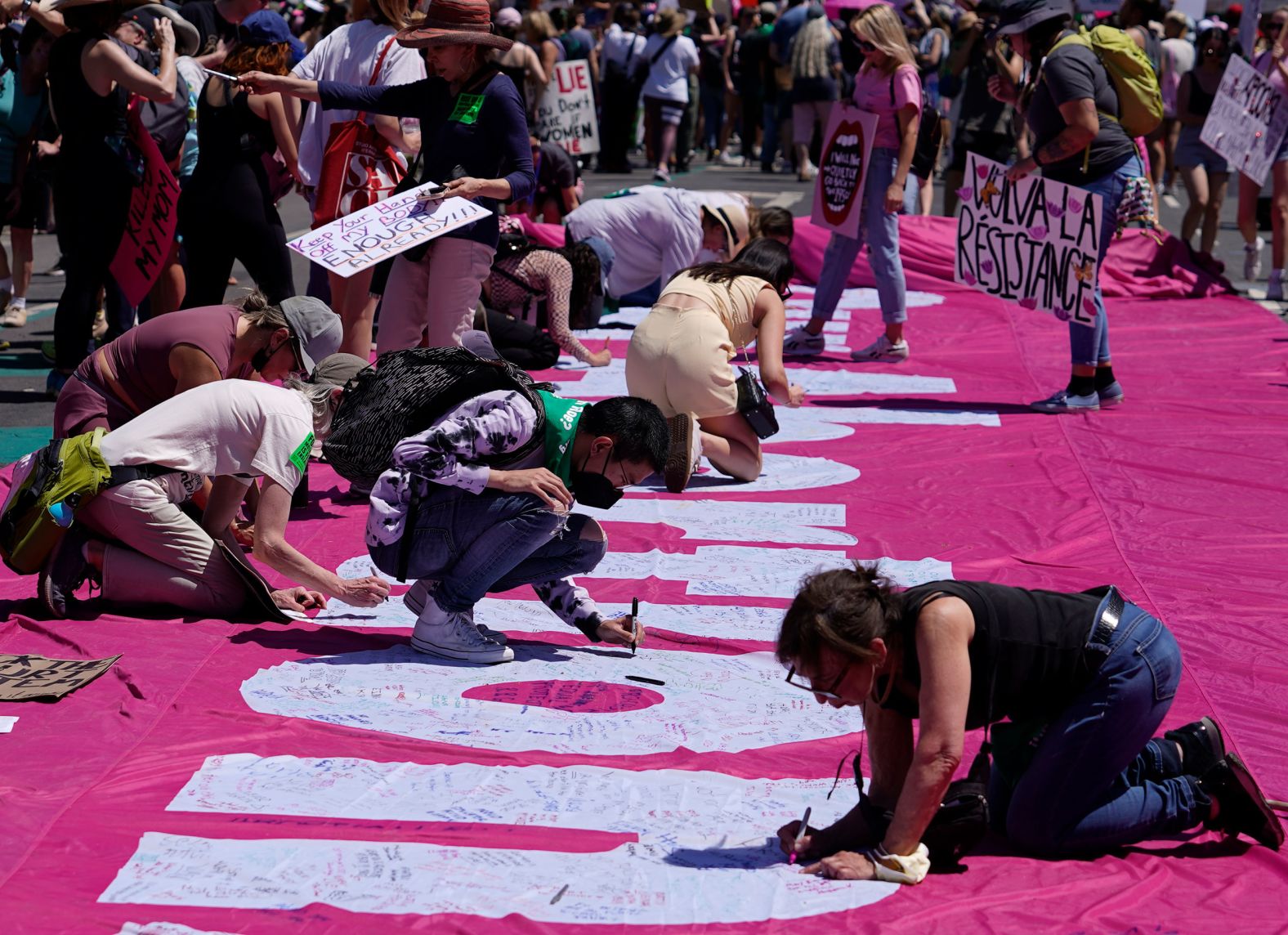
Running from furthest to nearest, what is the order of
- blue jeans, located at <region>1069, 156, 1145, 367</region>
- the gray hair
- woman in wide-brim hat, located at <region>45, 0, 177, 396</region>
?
1. blue jeans, located at <region>1069, 156, 1145, 367</region>
2. woman in wide-brim hat, located at <region>45, 0, 177, 396</region>
3. the gray hair

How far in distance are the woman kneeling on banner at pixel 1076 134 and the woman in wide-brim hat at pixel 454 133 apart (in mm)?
2637

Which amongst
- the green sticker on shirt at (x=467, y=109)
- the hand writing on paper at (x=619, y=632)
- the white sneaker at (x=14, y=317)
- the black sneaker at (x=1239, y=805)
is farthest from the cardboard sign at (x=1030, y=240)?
the white sneaker at (x=14, y=317)

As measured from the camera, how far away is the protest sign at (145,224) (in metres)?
7.03

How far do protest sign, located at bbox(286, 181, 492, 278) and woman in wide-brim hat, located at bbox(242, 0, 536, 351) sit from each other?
0.32ft

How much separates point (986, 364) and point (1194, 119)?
4.16m

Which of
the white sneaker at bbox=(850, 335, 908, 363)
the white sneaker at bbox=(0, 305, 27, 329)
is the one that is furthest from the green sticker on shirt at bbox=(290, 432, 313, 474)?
the white sneaker at bbox=(0, 305, 27, 329)

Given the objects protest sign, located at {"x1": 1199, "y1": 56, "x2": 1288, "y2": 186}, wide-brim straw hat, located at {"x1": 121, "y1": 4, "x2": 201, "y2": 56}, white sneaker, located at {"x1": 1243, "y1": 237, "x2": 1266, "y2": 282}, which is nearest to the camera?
wide-brim straw hat, located at {"x1": 121, "y1": 4, "x2": 201, "y2": 56}

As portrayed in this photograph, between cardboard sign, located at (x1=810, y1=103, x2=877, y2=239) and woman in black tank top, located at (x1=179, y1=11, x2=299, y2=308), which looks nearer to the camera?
woman in black tank top, located at (x1=179, y1=11, x2=299, y2=308)

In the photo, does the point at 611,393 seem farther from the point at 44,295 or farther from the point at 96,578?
the point at 44,295

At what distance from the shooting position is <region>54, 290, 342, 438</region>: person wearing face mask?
4.72m

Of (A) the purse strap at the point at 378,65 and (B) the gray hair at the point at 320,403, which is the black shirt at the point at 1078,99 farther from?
(B) the gray hair at the point at 320,403

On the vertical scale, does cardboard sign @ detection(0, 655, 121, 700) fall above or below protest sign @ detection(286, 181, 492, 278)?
below

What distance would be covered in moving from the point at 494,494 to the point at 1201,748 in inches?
72.2

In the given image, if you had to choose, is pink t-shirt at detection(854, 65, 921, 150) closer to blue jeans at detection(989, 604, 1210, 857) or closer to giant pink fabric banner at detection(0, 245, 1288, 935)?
giant pink fabric banner at detection(0, 245, 1288, 935)
